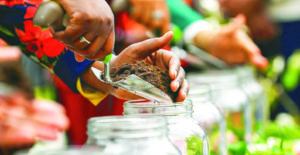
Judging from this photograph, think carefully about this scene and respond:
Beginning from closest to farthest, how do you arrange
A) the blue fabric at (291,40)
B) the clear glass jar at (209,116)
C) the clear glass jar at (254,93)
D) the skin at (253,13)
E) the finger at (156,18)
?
the clear glass jar at (209,116) → the finger at (156,18) → the clear glass jar at (254,93) → the skin at (253,13) → the blue fabric at (291,40)

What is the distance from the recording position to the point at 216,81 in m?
1.03

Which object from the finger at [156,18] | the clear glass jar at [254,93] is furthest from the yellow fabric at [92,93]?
the clear glass jar at [254,93]

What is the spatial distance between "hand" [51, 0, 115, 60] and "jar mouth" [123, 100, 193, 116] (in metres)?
0.10

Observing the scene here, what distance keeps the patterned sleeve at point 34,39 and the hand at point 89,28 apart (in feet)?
0.43

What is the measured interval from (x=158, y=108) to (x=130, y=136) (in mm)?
123

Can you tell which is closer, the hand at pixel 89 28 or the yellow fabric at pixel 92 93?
the hand at pixel 89 28

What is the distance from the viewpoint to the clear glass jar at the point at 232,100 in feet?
3.18

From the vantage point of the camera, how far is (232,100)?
100 centimetres

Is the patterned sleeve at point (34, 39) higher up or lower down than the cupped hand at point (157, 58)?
higher up

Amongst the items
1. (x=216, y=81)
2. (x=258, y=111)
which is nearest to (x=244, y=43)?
(x=258, y=111)

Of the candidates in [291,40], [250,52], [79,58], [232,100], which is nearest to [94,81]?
[79,58]

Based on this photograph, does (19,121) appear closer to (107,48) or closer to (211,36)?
(107,48)

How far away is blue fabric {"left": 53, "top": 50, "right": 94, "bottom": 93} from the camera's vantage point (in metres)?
0.55

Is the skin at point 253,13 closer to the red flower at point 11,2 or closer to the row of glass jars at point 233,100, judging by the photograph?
the row of glass jars at point 233,100
